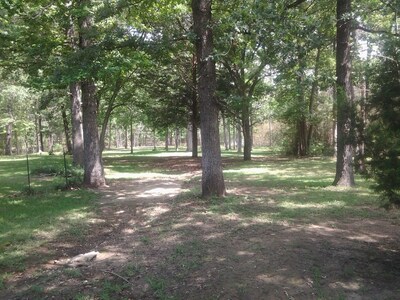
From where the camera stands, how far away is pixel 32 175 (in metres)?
16.7

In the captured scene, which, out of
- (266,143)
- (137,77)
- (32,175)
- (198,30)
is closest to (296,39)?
(198,30)

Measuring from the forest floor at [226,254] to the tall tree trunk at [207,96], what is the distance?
2.59 feet

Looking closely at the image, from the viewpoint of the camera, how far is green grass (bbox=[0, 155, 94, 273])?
6.53 meters

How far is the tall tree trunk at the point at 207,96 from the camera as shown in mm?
9898

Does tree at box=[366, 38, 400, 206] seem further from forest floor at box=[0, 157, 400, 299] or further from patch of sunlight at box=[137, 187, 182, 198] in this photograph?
patch of sunlight at box=[137, 187, 182, 198]

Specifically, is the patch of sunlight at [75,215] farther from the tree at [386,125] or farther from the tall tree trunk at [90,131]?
the tree at [386,125]

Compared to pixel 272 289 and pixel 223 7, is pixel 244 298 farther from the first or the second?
pixel 223 7

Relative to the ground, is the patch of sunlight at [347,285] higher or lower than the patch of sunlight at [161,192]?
lower

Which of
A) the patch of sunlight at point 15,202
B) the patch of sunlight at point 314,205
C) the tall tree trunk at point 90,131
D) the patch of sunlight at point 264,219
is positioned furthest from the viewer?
the tall tree trunk at point 90,131

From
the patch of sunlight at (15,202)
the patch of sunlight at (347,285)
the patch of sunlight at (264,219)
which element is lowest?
the patch of sunlight at (347,285)

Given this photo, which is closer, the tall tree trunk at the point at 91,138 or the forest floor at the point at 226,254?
the forest floor at the point at 226,254

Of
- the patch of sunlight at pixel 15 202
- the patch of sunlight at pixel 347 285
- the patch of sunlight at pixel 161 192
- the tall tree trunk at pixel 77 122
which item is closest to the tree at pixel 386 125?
the patch of sunlight at pixel 347 285

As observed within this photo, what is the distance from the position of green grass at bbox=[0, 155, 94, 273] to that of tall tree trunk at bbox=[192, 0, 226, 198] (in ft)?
11.1

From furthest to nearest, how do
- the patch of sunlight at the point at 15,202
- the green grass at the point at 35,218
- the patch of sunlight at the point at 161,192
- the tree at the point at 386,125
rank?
the patch of sunlight at the point at 161,192
the patch of sunlight at the point at 15,202
the green grass at the point at 35,218
the tree at the point at 386,125
